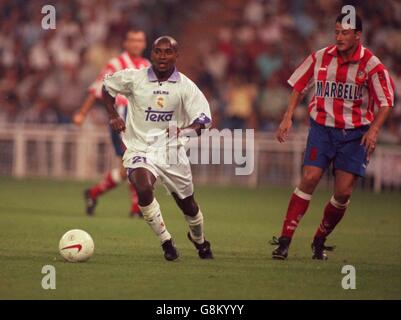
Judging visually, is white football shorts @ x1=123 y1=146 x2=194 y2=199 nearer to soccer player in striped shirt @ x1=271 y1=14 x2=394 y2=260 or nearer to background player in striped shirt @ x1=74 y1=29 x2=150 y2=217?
soccer player in striped shirt @ x1=271 y1=14 x2=394 y2=260

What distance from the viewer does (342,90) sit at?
10.5m

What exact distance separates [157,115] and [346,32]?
200 centimetres

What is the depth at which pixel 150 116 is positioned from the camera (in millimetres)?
10414

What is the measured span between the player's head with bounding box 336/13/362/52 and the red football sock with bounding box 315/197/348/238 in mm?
1566

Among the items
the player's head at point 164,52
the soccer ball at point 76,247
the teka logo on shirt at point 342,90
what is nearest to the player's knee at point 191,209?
the soccer ball at point 76,247

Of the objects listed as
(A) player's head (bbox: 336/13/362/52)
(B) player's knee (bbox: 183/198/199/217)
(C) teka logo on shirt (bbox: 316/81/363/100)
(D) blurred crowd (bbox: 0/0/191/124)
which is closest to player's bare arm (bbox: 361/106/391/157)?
(C) teka logo on shirt (bbox: 316/81/363/100)

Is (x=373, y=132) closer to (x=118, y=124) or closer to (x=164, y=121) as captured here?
(x=164, y=121)

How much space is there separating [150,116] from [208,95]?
1275 centimetres

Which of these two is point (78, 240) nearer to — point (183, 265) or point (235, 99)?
point (183, 265)

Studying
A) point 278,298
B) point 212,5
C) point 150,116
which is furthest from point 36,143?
point 278,298

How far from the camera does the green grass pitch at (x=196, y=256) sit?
8598 millimetres

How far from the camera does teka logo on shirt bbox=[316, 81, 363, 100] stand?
1048cm
